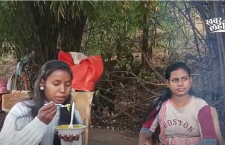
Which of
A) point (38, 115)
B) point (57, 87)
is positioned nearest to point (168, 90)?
point (57, 87)

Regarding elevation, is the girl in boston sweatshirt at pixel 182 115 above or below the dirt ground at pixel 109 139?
above

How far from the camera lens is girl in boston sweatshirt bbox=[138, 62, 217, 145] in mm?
2337

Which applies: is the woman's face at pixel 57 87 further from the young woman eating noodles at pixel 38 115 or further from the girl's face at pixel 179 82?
the girl's face at pixel 179 82

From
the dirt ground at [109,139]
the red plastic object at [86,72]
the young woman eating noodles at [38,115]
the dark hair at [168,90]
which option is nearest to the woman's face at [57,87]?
the young woman eating noodles at [38,115]

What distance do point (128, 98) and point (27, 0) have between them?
2055 millimetres

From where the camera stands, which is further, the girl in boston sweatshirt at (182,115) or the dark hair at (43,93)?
the girl in boston sweatshirt at (182,115)

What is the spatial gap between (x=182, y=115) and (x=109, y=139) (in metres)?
2.34

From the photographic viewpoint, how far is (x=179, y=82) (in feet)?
7.89

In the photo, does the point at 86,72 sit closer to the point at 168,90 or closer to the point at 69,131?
the point at 168,90

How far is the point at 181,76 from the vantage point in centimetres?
242

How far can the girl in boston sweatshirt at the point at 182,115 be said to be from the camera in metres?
2.34

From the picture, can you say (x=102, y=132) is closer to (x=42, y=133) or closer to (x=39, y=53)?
(x=39, y=53)

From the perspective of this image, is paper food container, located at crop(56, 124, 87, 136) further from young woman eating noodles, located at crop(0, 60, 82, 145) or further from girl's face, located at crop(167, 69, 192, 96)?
girl's face, located at crop(167, 69, 192, 96)

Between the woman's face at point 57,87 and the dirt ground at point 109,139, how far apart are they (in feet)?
7.73
